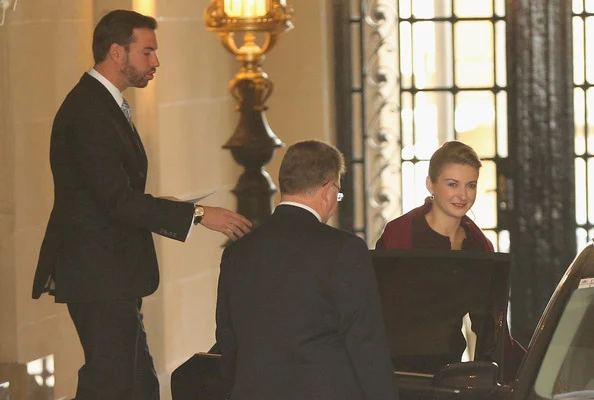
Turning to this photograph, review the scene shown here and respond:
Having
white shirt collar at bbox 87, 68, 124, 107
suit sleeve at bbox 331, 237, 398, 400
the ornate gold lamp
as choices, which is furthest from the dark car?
Result: the ornate gold lamp

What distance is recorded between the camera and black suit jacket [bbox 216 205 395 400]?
4.17m

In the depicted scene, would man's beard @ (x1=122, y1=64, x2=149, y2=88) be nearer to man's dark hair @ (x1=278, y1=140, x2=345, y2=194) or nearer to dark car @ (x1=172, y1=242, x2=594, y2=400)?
dark car @ (x1=172, y1=242, x2=594, y2=400)

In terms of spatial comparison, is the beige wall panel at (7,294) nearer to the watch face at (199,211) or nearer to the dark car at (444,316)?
the watch face at (199,211)

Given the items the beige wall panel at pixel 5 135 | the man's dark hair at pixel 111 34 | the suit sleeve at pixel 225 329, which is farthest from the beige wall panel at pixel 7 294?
the suit sleeve at pixel 225 329

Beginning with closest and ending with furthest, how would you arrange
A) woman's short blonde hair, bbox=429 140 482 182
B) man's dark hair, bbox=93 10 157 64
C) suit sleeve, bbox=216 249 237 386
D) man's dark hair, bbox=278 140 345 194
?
man's dark hair, bbox=278 140 345 194
suit sleeve, bbox=216 249 237 386
man's dark hair, bbox=93 10 157 64
woman's short blonde hair, bbox=429 140 482 182

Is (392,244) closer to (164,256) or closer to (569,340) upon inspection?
(569,340)

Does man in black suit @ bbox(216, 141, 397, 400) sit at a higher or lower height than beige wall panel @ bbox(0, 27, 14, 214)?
lower

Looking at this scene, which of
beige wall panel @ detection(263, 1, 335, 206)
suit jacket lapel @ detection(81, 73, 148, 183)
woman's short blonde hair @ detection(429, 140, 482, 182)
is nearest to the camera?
suit jacket lapel @ detection(81, 73, 148, 183)

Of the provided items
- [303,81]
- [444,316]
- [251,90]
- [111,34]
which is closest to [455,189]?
[444,316]

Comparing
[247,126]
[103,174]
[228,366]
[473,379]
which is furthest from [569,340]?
[247,126]

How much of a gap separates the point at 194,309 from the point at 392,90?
2152 millimetres

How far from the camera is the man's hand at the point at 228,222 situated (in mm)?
5551

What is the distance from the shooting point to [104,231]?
226 inches

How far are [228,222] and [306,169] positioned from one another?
1310mm
